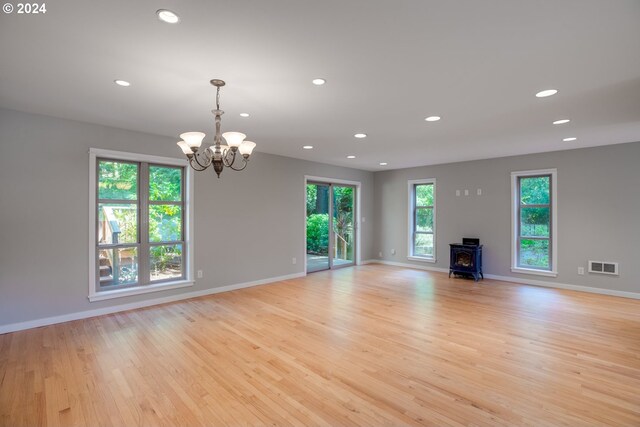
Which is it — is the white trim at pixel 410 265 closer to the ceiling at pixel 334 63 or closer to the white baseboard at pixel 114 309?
the white baseboard at pixel 114 309

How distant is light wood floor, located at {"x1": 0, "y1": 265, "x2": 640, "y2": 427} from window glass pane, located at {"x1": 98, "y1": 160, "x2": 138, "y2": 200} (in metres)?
1.65

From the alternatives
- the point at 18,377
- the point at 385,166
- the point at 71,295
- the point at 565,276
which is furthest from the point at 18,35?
the point at 565,276

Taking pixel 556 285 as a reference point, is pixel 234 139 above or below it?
above

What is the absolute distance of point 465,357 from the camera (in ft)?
9.52

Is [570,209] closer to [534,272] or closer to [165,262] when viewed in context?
[534,272]

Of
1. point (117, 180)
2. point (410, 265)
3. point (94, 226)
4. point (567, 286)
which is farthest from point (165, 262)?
point (567, 286)

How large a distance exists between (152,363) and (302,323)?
1.66 metres

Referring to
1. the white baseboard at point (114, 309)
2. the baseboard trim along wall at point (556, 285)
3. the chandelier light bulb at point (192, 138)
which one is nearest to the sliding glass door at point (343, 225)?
the baseboard trim along wall at point (556, 285)

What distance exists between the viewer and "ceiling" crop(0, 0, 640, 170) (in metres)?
1.79

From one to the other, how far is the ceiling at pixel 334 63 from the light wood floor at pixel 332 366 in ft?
8.21

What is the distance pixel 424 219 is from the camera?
769 centimetres

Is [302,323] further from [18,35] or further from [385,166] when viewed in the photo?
[385,166]

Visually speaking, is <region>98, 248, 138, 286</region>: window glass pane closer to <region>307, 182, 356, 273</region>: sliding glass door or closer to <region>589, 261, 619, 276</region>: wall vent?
<region>307, 182, 356, 273</region>: sliding glass door

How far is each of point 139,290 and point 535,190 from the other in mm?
7193
